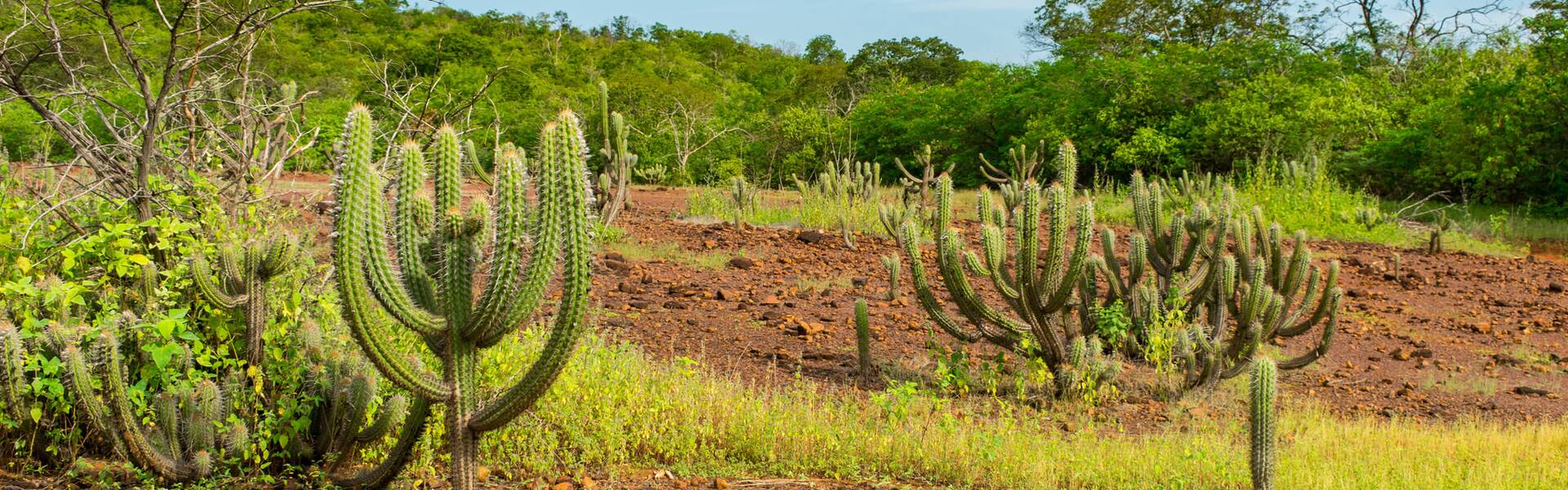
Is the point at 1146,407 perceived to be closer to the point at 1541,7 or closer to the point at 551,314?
the point at 551,314

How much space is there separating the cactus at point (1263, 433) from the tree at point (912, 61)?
36144mm

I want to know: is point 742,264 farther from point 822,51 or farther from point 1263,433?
point 822,51

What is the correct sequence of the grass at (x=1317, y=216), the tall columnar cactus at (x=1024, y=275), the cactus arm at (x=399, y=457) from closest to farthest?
the cactus arm at (x=399, y=457), the tall columnar cactus at (x=1024, y=275), the grass at (x=1317, y=216)

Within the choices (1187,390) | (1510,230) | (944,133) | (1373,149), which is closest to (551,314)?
(1187,390)

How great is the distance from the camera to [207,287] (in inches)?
153

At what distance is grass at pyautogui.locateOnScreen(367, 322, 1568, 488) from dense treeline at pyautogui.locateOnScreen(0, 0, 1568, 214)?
4.64 feet

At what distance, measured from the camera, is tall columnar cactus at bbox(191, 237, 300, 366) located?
12.8 feet

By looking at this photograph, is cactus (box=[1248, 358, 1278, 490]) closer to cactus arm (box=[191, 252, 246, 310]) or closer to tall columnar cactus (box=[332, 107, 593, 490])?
tall columnar cactus (box=[332, 107, 593, 490])

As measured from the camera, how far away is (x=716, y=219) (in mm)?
14227

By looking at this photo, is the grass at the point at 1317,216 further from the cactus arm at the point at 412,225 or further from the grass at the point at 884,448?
the cactus arm at the point at 412,225

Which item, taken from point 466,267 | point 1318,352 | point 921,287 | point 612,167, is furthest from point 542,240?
point 612,167

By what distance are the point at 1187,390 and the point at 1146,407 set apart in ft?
1.05

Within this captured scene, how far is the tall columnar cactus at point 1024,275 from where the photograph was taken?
5.64 m

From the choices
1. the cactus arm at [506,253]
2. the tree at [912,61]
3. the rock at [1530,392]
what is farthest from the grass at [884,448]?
the tree at [912,61]
